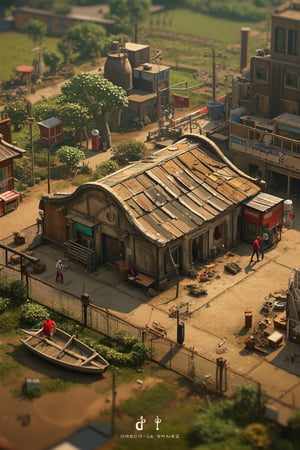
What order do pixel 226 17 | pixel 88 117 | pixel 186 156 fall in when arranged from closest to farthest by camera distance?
1. pixel 186 156
2. pixel 88 117
3. pixel 226 17

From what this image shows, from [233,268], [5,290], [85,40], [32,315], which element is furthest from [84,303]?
[85,40]

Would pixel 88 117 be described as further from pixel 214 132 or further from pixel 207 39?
pixel 207 39

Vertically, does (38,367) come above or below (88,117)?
below

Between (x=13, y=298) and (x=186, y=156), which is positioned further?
(x=186, y=156)

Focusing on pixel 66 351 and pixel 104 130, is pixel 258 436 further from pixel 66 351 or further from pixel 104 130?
pixel 104 130

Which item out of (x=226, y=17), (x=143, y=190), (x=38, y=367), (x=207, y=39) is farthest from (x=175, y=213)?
(x=226, y=17)

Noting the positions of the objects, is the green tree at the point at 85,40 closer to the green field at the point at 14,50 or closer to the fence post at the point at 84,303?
the green field at the point at 14,50
